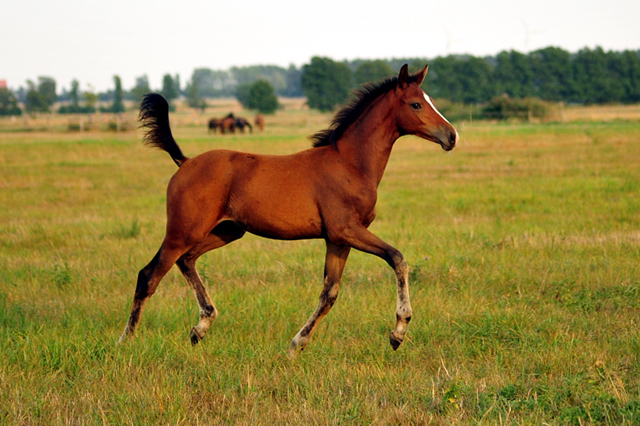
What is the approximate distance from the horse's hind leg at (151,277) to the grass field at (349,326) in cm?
19

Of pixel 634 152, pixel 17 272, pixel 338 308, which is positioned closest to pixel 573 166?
pixel 634 152

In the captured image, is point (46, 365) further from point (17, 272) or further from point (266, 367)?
point (17, 272)

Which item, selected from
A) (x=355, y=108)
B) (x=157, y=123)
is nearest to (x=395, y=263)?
(x=355, y=108)

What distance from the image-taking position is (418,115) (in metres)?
5.04

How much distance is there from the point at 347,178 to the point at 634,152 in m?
18.2

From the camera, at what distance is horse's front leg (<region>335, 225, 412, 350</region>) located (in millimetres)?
4641

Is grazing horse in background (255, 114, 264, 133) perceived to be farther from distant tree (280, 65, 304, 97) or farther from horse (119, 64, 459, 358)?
distant tree (280, 65, 304, 97)

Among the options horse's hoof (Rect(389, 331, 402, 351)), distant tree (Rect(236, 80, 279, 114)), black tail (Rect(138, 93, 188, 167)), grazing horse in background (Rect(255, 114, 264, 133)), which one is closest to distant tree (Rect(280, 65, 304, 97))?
distant tree (Rect(236, 80, 279, 114))

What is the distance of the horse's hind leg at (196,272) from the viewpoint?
5.30 metres

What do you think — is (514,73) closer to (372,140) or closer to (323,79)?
(323,79)

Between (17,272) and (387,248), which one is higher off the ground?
(387,248)

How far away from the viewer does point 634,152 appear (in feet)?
66.0

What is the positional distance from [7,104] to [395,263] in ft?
256

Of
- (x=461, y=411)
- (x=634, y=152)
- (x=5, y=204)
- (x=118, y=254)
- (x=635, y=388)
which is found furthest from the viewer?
(x=634, y=152)
